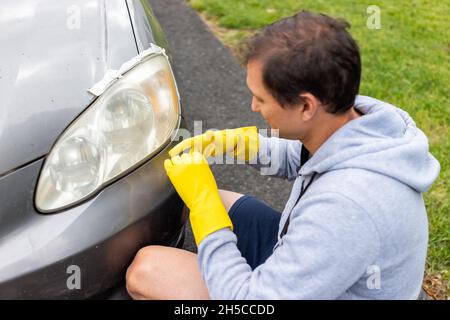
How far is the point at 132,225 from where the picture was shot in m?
1.40

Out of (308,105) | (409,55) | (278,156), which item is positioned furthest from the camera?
(409,55)

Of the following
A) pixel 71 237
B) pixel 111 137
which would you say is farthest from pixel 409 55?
pixel 71 237

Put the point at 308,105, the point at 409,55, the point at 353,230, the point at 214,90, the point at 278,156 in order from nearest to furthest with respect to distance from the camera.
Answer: the point at 353,230
the point at 308,105
the point at 278,156
the point at 214,90
the point at 409,55

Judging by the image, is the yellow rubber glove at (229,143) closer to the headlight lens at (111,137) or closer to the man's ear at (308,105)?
the headlight lens at (111,137)

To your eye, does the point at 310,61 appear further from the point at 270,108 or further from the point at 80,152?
the point at 80,152

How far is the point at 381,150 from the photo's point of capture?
1249 mm

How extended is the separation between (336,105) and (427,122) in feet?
6.64

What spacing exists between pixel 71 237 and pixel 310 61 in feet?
2.42

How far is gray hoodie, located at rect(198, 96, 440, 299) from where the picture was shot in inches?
46.3

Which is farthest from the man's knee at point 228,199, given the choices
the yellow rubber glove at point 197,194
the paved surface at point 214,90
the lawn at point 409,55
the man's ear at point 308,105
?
the lawn at point 409,55

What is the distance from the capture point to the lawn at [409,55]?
2.39 metres

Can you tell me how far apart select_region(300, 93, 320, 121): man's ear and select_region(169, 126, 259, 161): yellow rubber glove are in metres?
0.46
